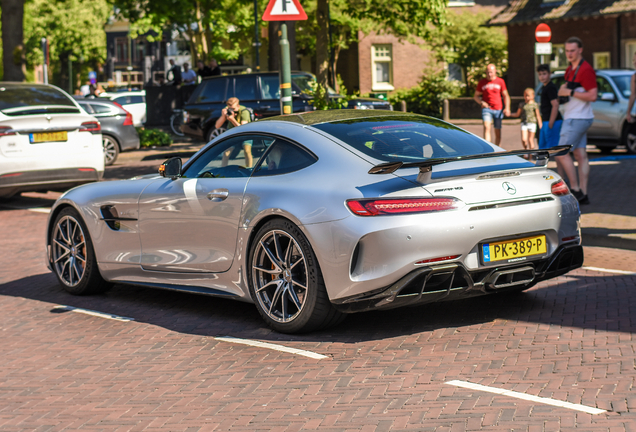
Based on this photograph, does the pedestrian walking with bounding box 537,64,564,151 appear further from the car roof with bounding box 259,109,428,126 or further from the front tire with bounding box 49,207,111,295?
the front tire with bounding box 49,207,111,295

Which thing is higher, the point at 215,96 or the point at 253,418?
the point at 215,96

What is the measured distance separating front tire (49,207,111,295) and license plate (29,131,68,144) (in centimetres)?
546

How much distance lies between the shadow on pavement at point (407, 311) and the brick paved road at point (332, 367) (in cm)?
2

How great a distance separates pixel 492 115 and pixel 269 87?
567cm

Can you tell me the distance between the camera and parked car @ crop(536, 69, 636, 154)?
17.7 meters

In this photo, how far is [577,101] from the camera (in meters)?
10.9

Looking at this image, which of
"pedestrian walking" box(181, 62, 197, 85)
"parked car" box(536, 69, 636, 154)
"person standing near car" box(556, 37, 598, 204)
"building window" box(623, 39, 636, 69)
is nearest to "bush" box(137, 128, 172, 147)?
"pedestrian walking" box(181, 62, 197, 85)

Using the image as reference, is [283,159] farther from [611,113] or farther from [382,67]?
[382,67]

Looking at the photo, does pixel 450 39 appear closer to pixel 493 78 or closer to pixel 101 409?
pixel 493 78

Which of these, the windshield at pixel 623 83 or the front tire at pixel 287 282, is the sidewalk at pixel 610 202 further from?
the front tire at pixel 287 282

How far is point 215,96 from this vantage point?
68.7 feet

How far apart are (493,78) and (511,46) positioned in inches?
823

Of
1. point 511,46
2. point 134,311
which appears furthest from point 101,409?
point 511,46

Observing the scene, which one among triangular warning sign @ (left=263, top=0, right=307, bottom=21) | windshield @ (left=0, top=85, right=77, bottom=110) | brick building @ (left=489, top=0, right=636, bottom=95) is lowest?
windshield @ (left=0, top=85, right=77, bottom=110)
